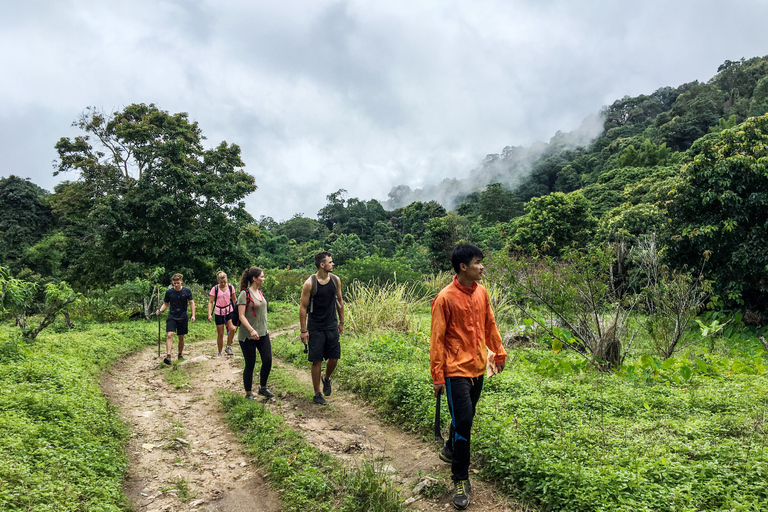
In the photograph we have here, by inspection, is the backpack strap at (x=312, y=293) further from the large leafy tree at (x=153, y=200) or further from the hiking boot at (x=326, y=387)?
the large leafy tree at (x=153, y=200)

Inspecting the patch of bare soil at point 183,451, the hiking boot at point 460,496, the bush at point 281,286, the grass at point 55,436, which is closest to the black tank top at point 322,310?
the patch of bare soil at point 183,451

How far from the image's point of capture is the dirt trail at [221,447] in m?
3.48

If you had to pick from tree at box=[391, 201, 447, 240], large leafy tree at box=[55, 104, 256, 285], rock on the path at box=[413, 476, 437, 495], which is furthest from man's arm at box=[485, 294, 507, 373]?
tree at box=[391, 201, 447, 240]

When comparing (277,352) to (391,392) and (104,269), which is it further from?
(104,269)

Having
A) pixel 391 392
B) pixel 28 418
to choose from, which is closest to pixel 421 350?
pixel 391 392

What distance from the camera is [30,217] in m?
24.8

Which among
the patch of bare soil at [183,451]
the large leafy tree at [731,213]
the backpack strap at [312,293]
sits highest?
the large leafy tree at [731,213]

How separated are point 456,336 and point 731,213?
33.3 feet

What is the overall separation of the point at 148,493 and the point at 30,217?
1117 inches

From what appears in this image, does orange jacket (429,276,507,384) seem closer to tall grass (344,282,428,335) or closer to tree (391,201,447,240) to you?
tall grass (344,282,428,335)

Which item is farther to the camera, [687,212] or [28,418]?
[687,212]

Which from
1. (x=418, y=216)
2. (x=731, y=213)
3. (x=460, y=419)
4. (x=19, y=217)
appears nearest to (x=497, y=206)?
(x=418, y=216)

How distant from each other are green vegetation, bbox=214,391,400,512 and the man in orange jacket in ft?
1.91

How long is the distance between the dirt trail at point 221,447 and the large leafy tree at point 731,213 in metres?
8.73
